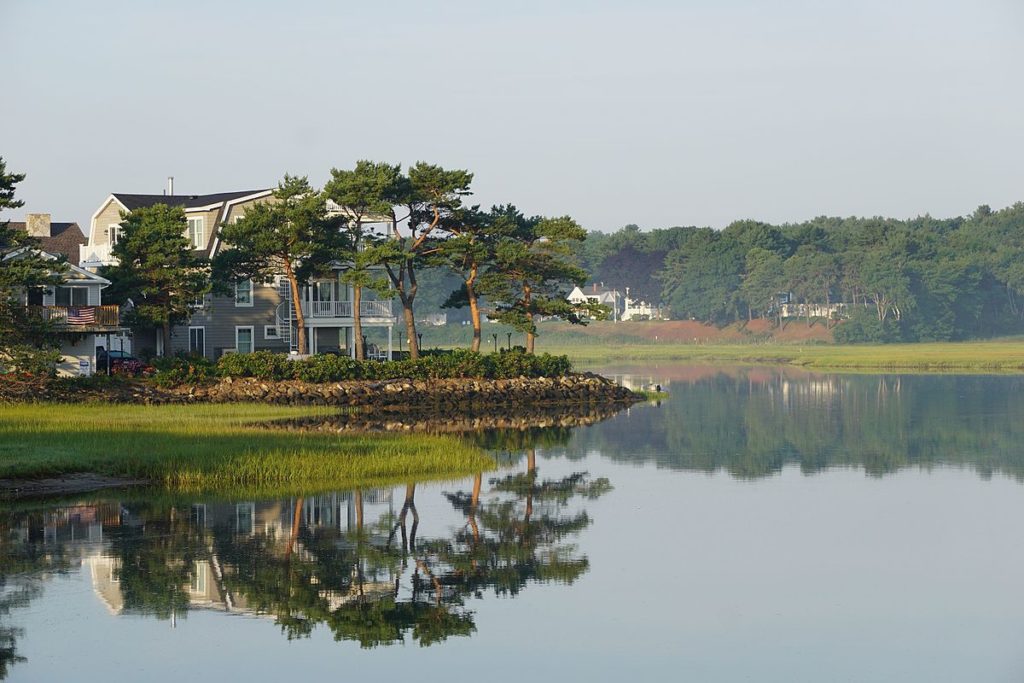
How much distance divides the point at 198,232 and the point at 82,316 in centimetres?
1636

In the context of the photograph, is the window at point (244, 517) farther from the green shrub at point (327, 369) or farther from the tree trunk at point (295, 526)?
the green shrub at point (327, 369)

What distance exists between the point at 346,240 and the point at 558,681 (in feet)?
172

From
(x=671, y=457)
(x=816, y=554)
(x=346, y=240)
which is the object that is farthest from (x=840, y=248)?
(x=816, y=554)

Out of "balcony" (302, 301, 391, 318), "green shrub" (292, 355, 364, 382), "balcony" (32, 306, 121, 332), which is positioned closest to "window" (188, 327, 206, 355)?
"balcony" (302, 301, 391, 318)

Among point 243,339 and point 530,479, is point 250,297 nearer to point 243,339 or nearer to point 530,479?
point 243,339

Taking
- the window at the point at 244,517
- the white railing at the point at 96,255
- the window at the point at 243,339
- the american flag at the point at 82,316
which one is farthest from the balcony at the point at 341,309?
the window at the point at 244,517

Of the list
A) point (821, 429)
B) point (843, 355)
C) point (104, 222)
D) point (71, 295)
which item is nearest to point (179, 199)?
point (104, 222)

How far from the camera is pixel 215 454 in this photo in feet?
122

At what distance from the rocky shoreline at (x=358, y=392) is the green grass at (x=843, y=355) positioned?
4520cm

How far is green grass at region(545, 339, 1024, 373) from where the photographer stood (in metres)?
112

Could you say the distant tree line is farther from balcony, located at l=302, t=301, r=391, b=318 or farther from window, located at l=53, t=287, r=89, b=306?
window, located at l=53, t=287, r=89, b=306

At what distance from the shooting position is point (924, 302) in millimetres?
159625

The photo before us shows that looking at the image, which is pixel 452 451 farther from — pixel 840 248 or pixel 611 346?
pixel 840 248

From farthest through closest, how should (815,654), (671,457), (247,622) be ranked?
(671,457), (247,622), (815,654)
